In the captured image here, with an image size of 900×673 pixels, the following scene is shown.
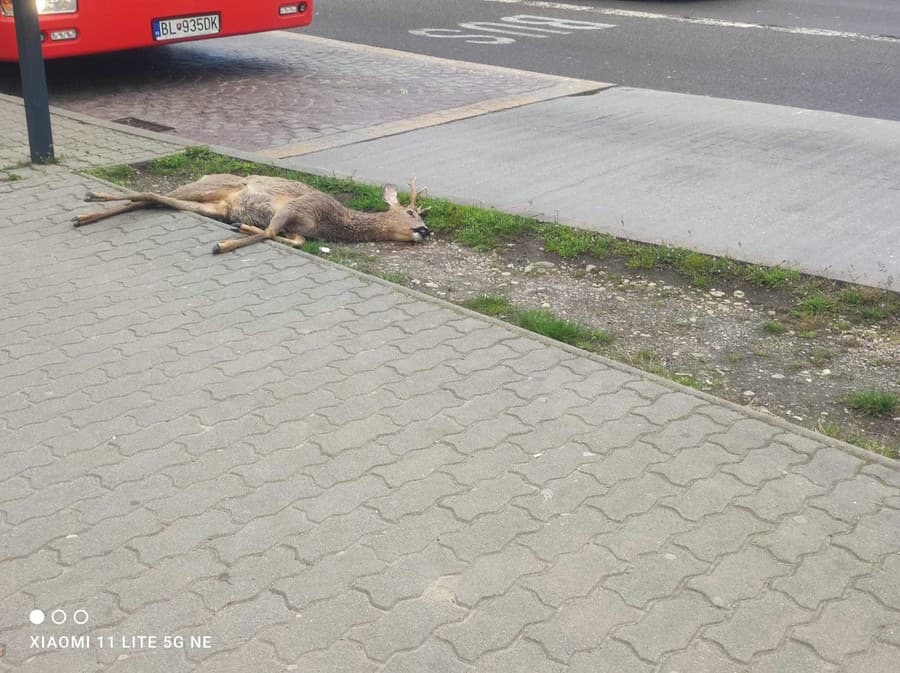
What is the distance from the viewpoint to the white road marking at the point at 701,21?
13922 mm

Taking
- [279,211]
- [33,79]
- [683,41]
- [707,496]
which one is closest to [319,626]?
[707,496]

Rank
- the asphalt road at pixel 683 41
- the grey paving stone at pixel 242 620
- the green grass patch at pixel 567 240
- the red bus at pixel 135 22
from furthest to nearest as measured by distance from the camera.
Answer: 1. the asphalt road at pixel 683 41
2. the red bus at pixel 135 22
3. the green grass patch at pixel 567 240
4. the grey paving stone at pixel 242 620

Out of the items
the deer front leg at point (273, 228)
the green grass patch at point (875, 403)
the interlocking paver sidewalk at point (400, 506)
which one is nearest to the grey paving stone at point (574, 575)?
the interlocking paver sidewalk at point (400, 506)

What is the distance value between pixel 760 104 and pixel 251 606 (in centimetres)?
818

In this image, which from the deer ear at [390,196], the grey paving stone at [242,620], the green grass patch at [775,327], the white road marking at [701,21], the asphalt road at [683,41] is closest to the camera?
the grey paving stone at [242,620]

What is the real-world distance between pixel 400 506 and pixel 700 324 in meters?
2.25

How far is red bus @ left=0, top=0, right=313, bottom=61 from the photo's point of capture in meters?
9.43

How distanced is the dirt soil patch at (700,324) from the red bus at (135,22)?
4.67 m

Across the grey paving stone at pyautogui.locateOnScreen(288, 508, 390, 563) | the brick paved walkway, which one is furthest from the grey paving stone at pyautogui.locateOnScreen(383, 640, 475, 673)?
the brick paved walkway

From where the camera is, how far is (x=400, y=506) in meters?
3.73

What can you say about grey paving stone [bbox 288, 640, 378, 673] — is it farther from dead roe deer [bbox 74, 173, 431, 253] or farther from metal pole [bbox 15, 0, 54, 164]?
metal pole [bbox 15, 0, 54, 164]

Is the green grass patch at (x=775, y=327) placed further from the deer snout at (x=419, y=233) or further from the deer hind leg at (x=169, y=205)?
the deer hind leg at (x=169, y=205)

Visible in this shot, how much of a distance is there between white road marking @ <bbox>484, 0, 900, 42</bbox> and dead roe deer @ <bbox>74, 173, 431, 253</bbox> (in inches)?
374

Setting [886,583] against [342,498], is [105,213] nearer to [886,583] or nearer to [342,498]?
[342,498]
